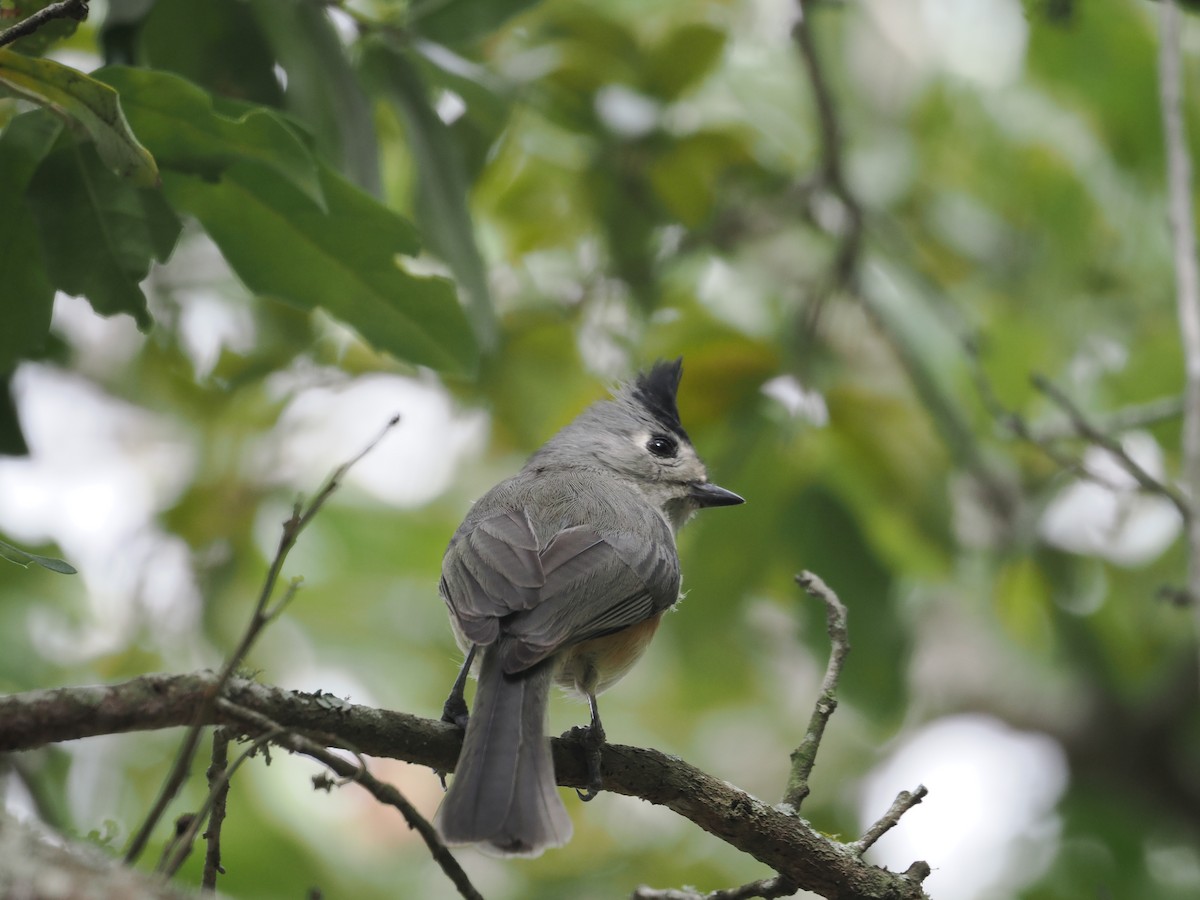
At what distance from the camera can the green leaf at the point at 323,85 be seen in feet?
9.16

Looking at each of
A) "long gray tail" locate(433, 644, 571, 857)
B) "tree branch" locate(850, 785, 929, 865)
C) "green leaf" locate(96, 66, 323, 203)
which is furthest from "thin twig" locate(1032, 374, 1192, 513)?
"green leaf" locate(96, 66, 323, 203)

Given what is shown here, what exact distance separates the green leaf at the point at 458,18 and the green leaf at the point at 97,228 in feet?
2.99

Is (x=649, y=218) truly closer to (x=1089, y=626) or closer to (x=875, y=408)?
(x=875, y=408)

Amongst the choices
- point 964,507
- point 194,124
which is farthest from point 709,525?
point 194,124

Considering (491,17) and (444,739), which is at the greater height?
(491,17)

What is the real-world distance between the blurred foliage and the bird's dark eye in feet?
0.49

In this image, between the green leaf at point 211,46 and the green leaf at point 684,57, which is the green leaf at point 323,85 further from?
the green leaf at point 684,57

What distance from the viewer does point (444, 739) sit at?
2324 mm

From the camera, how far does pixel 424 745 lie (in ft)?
7.42

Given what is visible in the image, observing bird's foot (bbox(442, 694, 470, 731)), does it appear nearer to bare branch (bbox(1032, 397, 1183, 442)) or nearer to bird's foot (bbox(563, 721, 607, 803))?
bird's foot (bbox(563, 721, 607, 803))

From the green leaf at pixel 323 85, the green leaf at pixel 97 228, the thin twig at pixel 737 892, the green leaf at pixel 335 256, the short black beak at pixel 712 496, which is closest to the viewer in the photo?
the thin twig at pixel 737 892

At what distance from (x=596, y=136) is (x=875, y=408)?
1282 mm

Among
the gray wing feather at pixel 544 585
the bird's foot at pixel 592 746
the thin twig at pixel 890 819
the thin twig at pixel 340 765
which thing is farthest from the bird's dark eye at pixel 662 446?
the thin twig at pixel 340 765

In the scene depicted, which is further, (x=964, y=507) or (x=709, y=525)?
(x=964, y=507)
